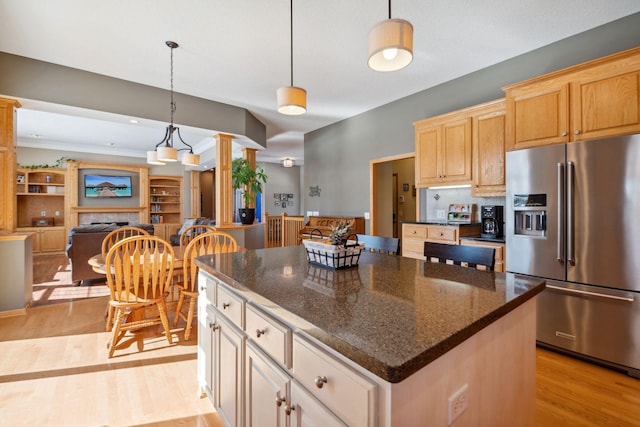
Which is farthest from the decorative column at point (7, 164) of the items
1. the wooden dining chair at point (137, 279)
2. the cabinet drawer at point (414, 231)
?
the cabinet drawer at point (414, 231)

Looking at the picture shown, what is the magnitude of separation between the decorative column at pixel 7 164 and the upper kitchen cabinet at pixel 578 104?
5.40m

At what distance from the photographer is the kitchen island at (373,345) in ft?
2.34

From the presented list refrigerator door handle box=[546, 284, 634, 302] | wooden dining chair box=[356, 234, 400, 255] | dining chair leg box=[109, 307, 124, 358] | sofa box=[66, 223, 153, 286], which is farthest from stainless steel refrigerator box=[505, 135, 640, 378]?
sofa box=[66, 223, 153, 286]

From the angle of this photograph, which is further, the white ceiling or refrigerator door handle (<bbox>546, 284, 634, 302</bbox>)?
the white ceiling

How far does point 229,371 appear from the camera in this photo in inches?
58.1

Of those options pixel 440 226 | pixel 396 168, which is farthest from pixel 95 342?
pixel 396 168

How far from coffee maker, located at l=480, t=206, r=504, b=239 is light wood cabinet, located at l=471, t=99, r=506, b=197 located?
0.84 feet

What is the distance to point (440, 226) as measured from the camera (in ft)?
11.1

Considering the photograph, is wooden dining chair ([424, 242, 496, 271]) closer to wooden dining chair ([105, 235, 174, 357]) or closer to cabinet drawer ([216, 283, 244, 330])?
cabinet drawer ([216, 283, 244, 330])

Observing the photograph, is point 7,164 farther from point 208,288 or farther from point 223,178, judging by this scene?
point 208,288

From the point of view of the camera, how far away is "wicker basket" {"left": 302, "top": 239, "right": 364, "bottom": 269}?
1526 mm

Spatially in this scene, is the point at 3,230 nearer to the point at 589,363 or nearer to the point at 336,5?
the point at 336,5

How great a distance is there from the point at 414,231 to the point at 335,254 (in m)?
2.46

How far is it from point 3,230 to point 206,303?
3.42 metres
